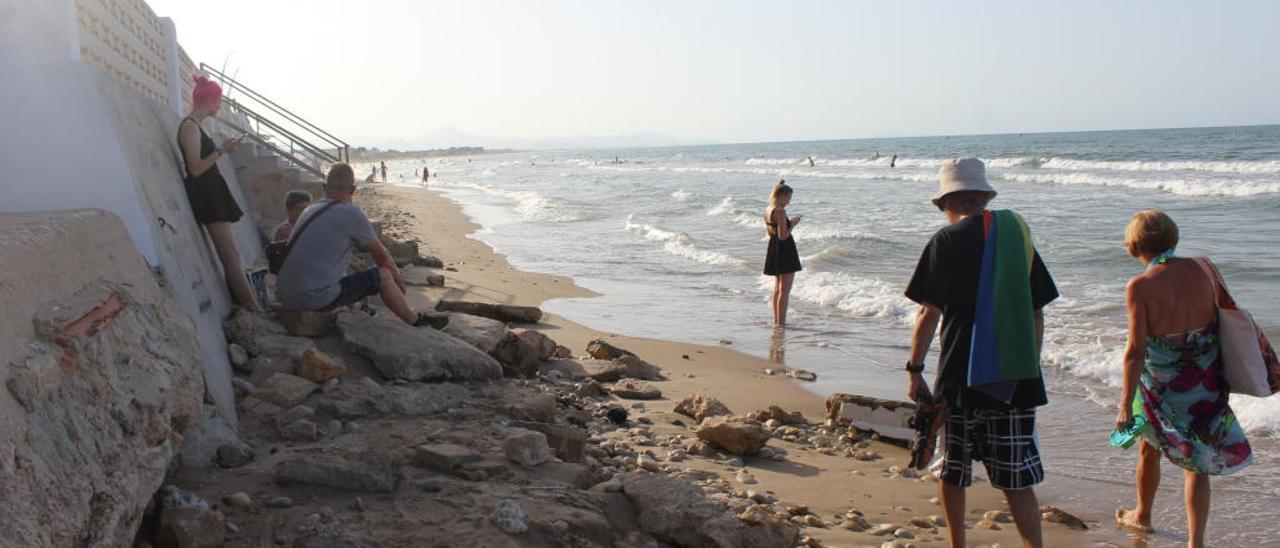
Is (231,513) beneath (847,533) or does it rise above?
above

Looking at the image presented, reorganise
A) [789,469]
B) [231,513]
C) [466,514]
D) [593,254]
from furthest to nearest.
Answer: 1. [593,254]
2. [789,469]
3. [466,514]
4. [231,513]

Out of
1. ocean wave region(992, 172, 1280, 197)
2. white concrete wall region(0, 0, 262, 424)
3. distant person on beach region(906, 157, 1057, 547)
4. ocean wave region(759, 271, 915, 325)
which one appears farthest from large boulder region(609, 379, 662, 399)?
ocean wave region(992, 172, 1280, 197)

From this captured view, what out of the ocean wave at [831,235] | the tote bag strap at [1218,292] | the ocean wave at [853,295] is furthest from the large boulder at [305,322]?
the ocean wave at [831,235]

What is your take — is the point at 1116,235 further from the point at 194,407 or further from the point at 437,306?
the point at 194,407

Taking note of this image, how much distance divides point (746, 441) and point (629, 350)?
3397mm

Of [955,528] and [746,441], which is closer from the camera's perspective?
[955,528]

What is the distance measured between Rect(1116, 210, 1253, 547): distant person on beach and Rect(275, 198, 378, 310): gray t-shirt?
4408 millimetres

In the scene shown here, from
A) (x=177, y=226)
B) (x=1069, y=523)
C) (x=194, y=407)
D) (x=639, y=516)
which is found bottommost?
(x=1069, y=523)

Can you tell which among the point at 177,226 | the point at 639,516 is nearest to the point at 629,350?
the point at 177,226

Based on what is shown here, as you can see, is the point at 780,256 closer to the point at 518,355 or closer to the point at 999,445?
the point at 518,355

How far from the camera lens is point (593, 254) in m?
17.9

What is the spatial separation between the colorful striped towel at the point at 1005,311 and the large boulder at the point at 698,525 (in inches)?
42.0

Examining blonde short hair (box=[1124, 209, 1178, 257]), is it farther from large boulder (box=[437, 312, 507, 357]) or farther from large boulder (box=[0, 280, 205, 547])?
large boulder (box=[437, 312, 507, 357])

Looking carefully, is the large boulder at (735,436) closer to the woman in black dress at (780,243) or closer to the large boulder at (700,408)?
the large boulder at (700,408)
